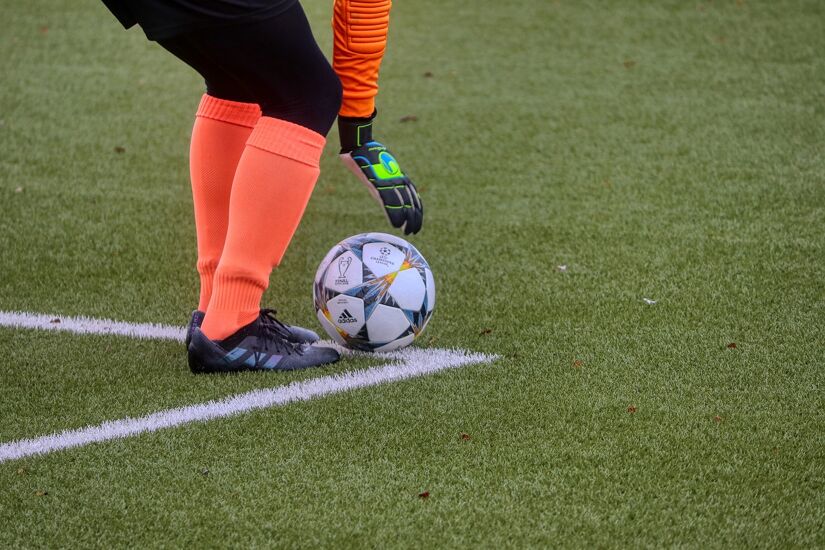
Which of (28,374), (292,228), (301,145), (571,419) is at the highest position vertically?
(301,145)

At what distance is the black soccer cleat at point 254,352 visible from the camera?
3.29 meters

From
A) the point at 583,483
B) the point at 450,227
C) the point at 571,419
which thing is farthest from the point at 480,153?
the point at 583,483

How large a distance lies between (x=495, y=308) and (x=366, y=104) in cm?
90

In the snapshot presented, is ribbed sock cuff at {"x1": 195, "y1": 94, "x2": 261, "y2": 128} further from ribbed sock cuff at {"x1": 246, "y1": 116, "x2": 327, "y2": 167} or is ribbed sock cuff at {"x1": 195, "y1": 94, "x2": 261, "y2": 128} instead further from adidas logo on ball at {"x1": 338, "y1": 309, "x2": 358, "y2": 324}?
adidas logo on ball at {"x1": 338, "y1": 309, "x2": 358, "y2": 324}

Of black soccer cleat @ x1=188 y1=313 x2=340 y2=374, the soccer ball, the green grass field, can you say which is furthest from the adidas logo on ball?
the green grass field

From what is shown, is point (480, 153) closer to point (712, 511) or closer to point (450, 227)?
point (450, 227)

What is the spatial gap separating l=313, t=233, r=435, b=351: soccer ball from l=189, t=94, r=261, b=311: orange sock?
1.16 feet

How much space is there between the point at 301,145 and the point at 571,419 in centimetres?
110

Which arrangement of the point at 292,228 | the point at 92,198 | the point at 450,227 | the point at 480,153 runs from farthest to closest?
the point at 480,153 → the point at 92,198 → the point at 450,227 → the point at 292,228

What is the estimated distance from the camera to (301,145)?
125 inches

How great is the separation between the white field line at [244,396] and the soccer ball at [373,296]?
0.08 meters

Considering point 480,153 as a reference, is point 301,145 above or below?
above

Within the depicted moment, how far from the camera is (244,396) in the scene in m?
3.19

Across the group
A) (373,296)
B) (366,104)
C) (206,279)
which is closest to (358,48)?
(366,104)
